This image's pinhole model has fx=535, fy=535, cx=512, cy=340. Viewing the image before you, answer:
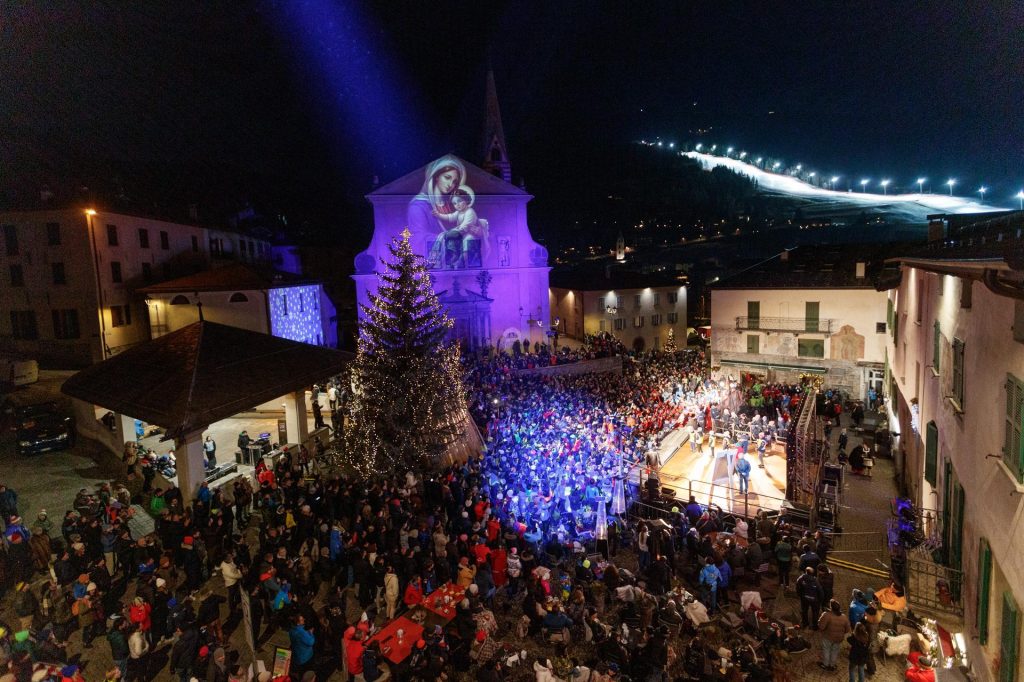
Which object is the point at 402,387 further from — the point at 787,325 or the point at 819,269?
the point at 819,269

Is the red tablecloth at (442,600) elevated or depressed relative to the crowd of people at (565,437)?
depressed

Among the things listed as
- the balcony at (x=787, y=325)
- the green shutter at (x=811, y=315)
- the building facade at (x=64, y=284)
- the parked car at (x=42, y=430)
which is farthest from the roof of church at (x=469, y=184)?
the parked car at (x=42, y=430)

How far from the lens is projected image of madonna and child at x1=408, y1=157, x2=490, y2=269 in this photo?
35750mm

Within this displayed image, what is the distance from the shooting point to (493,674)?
25.8 feet

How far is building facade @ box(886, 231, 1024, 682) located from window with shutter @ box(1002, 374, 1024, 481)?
0.01 metres

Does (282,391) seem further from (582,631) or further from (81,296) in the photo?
(81,296)

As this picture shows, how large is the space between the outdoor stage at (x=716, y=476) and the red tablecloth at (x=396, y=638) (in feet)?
29.2

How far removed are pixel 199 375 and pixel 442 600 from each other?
10.4 meters

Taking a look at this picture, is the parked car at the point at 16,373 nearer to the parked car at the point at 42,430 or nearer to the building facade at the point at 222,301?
the parked car at the point at 42,430

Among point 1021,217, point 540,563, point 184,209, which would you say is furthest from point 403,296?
point 184,209

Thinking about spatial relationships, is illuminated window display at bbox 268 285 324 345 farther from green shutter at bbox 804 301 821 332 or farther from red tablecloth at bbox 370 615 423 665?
green shutter at bbox 804 301 821 332

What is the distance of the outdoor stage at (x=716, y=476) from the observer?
16297 millimetres

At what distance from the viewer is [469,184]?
3709 cm

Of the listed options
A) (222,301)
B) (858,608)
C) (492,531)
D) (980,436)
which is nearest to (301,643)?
(492,531)
